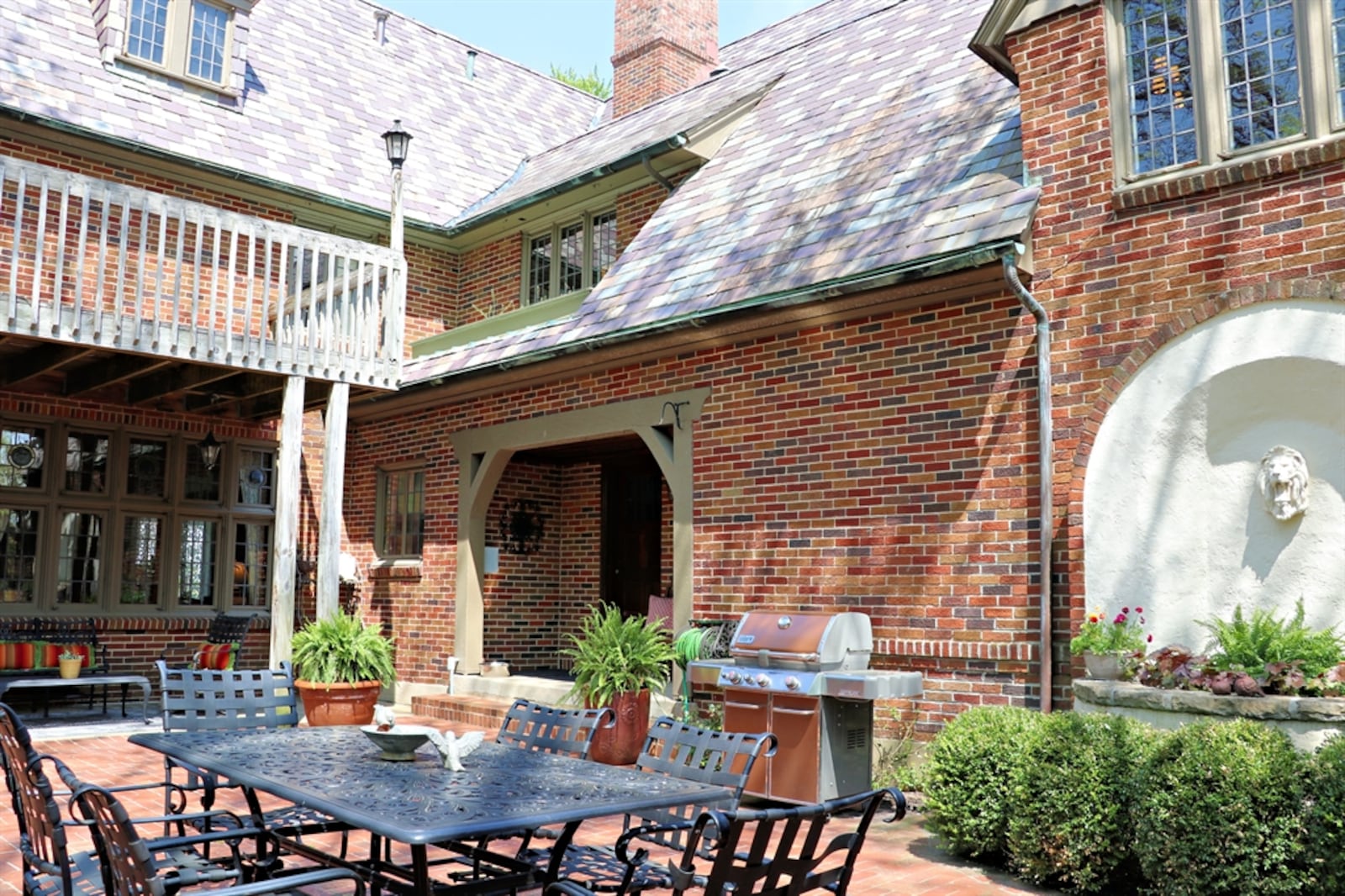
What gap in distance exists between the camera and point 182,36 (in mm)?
13828

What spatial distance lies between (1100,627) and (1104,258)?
7.84 feet

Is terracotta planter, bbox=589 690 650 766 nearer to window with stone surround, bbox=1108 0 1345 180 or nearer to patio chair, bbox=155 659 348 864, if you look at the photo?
patio chair, bbox=155 659 348 864

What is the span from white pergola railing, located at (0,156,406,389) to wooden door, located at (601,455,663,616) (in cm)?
332

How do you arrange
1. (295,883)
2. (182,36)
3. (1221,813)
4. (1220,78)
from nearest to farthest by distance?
(295,883)
(1221,813)
(1220,78)
(182,36)

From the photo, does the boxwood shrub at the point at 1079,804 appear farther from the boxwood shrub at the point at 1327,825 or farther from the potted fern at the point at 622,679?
the potted fern at the point at 622,679

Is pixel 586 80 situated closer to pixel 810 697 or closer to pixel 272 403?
pixel 272 403

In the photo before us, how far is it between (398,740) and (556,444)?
710 cm

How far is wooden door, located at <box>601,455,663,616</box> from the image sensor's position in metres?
13.4

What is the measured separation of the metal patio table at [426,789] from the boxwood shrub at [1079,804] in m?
2.35

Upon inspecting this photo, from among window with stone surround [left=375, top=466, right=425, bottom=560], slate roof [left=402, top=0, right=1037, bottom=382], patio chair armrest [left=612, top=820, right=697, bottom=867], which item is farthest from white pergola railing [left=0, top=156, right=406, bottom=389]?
patio chair armrest [left=612, top=820, right=697, bottom=867]

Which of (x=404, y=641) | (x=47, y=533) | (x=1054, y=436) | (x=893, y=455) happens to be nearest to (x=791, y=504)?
(x=893, y=455)

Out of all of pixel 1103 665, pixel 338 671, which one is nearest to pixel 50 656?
pixel 338 671

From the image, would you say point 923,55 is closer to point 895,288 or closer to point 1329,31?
point 895,288

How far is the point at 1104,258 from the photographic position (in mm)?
7238
